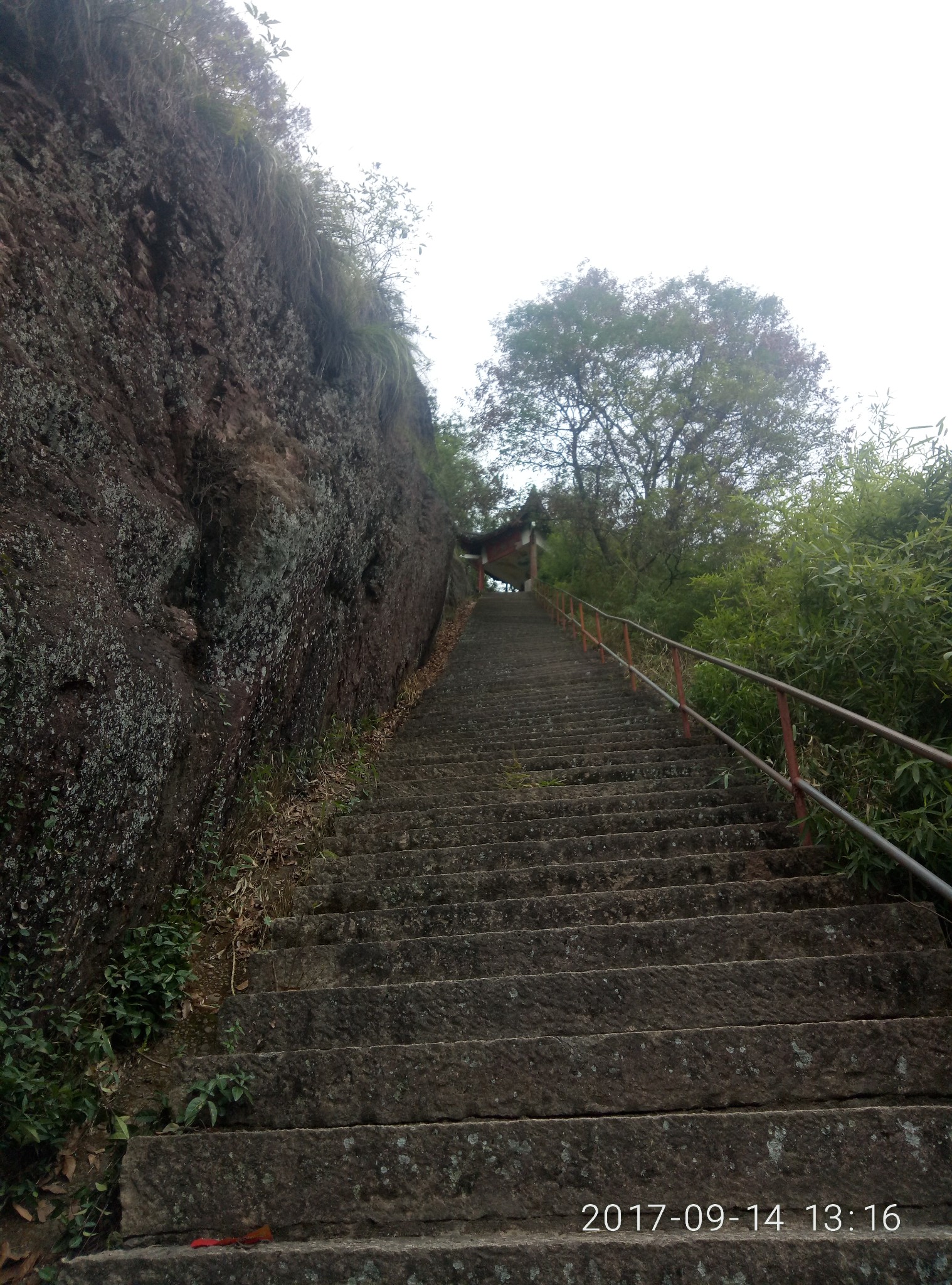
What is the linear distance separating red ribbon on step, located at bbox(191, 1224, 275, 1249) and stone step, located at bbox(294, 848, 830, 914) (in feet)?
5.16

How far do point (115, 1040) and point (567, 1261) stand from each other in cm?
187

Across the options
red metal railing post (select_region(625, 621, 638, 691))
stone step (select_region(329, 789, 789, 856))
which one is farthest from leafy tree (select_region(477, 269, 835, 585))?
stone step (select_region(329, 789, 789, 856))

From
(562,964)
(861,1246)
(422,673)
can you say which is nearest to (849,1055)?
(861,1246)

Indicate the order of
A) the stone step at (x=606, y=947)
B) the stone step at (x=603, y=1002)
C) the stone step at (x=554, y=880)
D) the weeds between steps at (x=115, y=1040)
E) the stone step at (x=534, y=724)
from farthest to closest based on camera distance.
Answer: the stone step at (x=534, y=724), the stone step at (x=554, y=880), the stone step at (x=606, y=947), the stone step at (x=603, y=1002), the weeds between steps at (x=115, y=1040)

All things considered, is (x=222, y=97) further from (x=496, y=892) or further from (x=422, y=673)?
(x=422, y=673)

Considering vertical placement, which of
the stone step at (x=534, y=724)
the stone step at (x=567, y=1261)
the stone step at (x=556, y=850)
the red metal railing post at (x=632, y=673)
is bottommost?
the stone step at (x=567, y=1261)

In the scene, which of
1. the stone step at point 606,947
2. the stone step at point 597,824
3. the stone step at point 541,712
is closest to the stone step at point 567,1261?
the stone step at point 606,947

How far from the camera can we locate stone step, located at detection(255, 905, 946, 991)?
3.01m

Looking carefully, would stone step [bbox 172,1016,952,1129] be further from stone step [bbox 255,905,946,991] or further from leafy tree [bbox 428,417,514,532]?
leafy tree [bbox 428,417,514,532]

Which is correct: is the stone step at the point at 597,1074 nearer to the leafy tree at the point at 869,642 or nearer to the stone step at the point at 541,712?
the leafy tree at the point at 869,642

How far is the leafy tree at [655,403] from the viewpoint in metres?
13.7

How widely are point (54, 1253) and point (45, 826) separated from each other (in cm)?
126

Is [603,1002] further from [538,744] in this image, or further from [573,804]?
[538,744]

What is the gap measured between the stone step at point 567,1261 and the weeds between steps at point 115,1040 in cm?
39
